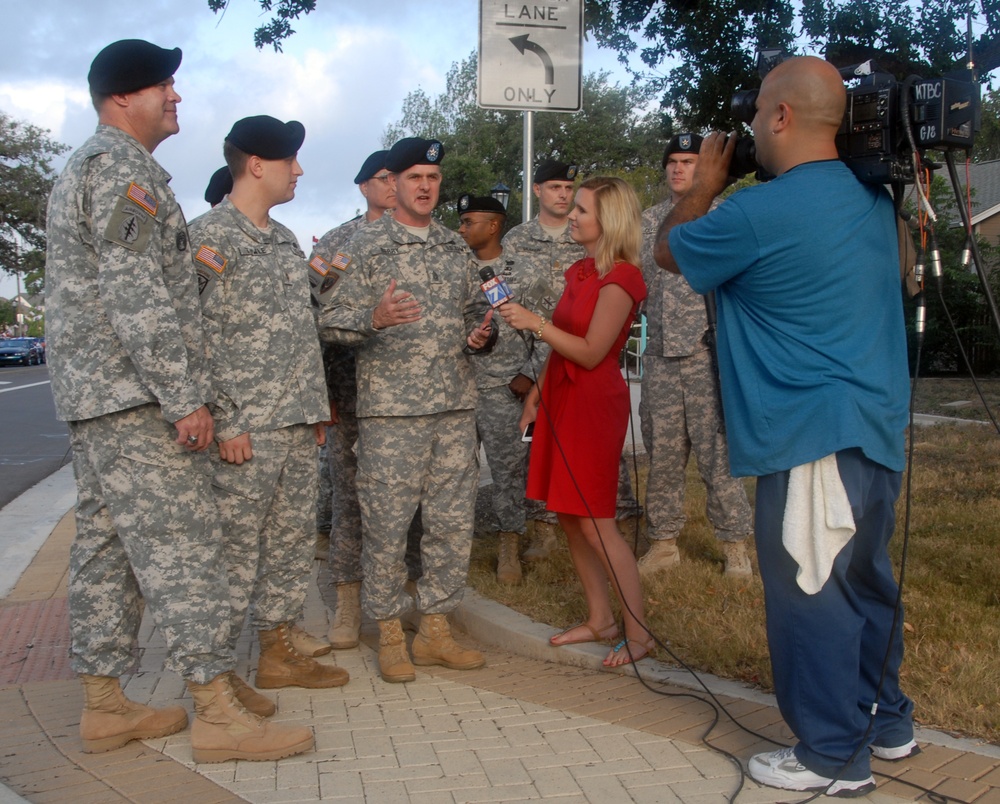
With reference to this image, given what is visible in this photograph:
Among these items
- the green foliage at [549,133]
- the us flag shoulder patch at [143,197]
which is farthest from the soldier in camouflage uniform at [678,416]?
the green foliage at [549,133]

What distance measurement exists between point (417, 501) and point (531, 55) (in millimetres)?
2980

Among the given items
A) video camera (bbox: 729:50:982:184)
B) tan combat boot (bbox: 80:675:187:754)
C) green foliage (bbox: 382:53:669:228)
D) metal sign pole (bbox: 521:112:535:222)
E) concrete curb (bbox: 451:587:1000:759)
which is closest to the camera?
→ video camera (bbox: 729:50:982:184)

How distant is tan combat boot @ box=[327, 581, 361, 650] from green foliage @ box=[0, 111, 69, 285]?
54129 millimetres

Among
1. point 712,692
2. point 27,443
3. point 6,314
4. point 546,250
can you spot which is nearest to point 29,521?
point 546,250

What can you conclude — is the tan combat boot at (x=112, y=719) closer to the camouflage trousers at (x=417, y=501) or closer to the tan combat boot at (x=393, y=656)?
the tan combat boot at (x=393, y=656)

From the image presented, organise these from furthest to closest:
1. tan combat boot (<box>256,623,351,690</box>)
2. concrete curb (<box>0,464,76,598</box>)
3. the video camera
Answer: concrete curb (<box>0,464,76,598</box>)
tan combat boot (<box>256,623,351,690</box>)
the video camera

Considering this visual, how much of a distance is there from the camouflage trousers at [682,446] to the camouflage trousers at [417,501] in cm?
143

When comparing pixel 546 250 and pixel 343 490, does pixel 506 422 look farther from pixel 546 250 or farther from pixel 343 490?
pixel 343 490

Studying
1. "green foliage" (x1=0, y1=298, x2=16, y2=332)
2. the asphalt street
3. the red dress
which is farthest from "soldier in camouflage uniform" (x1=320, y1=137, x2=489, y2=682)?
"green foliage" (x1=0, y1=298, x2=16, y2=332)

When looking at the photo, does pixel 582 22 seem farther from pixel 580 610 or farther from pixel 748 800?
pixel 748 800

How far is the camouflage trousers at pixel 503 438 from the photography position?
6426mm

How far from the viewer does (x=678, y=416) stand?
5.99m

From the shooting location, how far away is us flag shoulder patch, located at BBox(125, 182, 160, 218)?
3.63 metres

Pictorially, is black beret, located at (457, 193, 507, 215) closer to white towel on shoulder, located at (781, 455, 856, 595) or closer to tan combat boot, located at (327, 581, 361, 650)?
tan combat boot, located at (327, 581, 361, 650)
